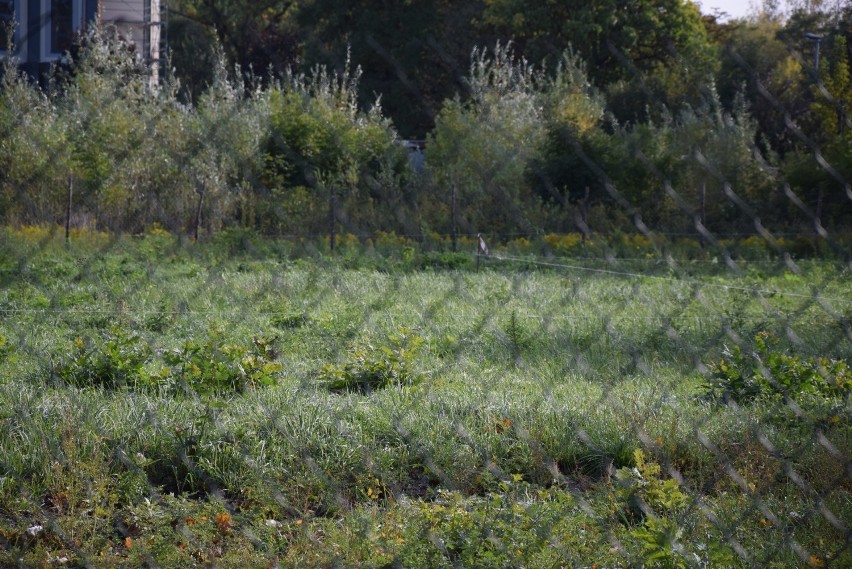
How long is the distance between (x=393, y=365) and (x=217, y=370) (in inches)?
25.3

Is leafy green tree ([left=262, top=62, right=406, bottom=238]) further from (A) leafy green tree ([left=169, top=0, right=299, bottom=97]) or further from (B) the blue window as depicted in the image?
(A) leafy green tree ([left=169, top=0, right=299, bottom=97])

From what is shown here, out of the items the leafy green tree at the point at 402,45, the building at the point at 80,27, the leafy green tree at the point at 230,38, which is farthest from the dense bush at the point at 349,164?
the leafy green tree at the point at 230,38

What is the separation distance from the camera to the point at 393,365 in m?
3.39

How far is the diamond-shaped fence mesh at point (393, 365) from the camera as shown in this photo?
2.23 m

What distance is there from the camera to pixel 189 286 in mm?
5754

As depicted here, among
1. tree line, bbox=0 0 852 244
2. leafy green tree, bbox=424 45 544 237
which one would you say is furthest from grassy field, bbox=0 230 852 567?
leafy green tree, bbox=424 45 544 237

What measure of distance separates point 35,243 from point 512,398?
5025 mm

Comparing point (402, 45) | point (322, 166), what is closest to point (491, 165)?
point (322, 166)

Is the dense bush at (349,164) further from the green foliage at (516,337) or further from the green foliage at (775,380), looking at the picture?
the green foliage at (775,380)

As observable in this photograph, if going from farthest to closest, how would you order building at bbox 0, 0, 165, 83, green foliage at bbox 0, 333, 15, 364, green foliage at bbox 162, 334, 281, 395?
1. building at bbox 0, 0, 165, 83
2. green foliage at bbox 0, 333, 15, 364
3. green foliage at bbox 162, 334, 281, 395

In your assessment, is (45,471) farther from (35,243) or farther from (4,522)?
(35,243)

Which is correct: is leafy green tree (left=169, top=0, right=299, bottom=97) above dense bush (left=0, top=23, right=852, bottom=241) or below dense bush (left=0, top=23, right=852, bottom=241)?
above

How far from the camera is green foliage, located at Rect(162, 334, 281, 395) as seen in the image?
126 inches

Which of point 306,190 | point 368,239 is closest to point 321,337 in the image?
point 368,239
